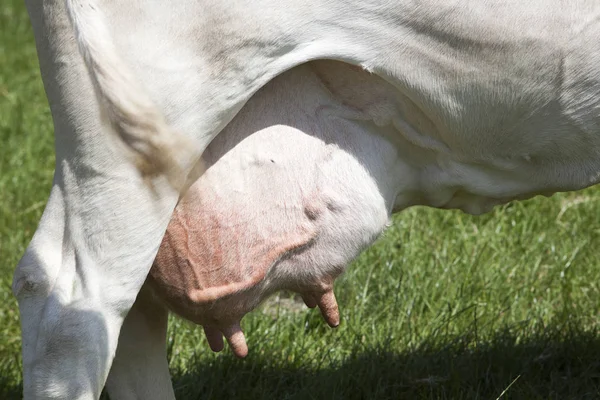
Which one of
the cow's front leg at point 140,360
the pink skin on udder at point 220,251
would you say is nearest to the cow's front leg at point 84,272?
the pink skin on udder at point 220,251

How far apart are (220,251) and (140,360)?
17.7 inches

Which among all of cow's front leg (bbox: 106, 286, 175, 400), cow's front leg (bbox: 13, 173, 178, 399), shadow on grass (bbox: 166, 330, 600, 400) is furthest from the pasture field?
cow's front leg (bbox: 13, 173, 178, 399)

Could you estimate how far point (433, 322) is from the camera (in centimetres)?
345

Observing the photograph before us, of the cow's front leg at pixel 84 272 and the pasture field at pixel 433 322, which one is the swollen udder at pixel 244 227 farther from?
the pasture field at pixel 433 322

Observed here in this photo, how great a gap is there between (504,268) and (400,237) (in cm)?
45

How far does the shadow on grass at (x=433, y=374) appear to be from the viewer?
3045 millimetres

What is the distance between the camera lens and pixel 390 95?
7.85ft

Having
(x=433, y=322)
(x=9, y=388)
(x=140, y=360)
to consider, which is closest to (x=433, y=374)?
(x=433, y=322)

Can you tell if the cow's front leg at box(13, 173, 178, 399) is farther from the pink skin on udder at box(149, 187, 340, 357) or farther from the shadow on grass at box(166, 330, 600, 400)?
the shadow on grass at box(166, 330, 600, 400)

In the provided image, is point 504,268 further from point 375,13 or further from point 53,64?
point 53,64

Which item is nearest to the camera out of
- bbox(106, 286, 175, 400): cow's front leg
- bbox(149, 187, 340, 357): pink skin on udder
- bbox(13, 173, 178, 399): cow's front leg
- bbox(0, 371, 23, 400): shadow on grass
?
bbox(13, 173, 178, 399): cow's front leg

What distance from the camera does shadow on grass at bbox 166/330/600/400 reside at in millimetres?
3045

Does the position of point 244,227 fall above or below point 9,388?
above

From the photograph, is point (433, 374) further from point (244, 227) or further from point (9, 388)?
point (9, 388)
